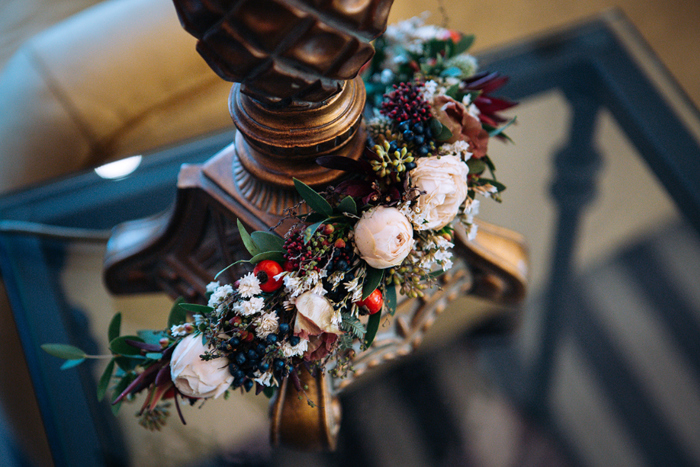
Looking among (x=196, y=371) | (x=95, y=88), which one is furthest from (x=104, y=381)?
(x=95, y=88)

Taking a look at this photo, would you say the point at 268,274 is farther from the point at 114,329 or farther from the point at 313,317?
the point at 114,329

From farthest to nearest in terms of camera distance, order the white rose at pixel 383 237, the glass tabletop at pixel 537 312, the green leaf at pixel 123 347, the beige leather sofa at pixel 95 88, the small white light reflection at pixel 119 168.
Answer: the beige leather sofa at pixel 95 88 → the small white light reflection at pixel 119 168 → the glass tabletop at pixel 537 312 → the green leaf at pixel 123 347 → the white rose at pixel 383 237

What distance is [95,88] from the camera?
1.30 metres

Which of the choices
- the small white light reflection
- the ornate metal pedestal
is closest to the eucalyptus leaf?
the ornate metal pedestal

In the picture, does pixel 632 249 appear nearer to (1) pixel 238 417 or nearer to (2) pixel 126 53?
(1) pixel 238 417

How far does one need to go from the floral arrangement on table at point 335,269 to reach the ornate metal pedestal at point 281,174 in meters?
0.05

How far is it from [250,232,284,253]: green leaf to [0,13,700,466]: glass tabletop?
353 millimetres

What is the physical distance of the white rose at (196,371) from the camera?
0.60 m

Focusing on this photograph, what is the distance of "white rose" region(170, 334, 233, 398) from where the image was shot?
1.97ft

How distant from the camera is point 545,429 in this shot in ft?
2.77

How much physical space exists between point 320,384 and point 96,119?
3.01 ft

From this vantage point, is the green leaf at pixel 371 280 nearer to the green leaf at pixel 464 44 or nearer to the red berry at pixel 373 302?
the red berry at pixel 373 302

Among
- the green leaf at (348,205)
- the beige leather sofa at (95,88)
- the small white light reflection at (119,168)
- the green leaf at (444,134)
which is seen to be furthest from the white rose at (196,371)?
the beige leather sofa at (95,88)

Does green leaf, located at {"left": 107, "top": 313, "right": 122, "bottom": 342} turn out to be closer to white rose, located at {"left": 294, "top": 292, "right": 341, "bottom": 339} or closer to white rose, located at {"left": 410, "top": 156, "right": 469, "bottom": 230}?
white rose, located at {"left": 294, "top": 292, "right": 341, "bottom": 339}
